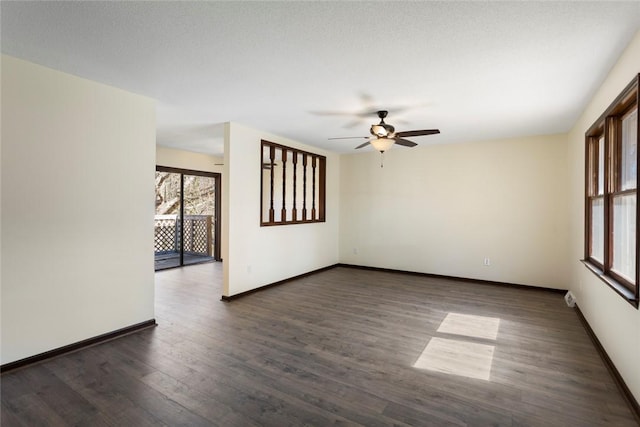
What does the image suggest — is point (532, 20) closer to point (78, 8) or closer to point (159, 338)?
point (78, 8)

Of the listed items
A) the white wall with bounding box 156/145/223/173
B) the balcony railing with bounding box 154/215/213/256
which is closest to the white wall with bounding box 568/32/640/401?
the white wall with bounding box 156/145/223/173

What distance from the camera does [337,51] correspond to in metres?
2.40

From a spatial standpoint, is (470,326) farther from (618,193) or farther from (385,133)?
(385,133)

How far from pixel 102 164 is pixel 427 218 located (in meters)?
5.13

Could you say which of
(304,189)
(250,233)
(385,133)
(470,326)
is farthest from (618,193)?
(304,189)

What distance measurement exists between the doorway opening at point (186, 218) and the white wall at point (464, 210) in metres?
3.24

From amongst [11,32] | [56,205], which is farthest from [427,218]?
[11,32]

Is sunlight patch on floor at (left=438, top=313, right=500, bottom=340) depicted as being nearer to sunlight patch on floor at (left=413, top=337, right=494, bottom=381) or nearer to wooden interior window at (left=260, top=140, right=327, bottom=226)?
sunlight patch on floor at (left=413, top=337, right=494, bottom=381)

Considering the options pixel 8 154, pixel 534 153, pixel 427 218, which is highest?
pixel 534 153

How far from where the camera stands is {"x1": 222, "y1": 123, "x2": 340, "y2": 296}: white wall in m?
4.48

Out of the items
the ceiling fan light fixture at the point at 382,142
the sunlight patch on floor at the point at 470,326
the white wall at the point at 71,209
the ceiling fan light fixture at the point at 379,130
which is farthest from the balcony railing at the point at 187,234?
the sunlight patch on floor at the point at 470,326

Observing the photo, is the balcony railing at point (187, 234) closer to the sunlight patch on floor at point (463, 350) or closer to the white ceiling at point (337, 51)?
the white ceiling at point (337, 51)

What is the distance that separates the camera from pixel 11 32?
2197mm

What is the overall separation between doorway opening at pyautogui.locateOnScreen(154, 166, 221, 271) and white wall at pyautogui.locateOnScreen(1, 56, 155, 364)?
3464 millimetres
